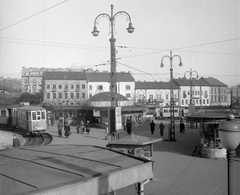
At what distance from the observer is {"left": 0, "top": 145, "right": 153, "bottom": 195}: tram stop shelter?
5012 mm

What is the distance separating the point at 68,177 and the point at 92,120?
4060cm

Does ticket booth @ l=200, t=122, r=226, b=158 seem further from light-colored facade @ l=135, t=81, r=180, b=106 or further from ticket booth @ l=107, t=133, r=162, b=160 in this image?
light-colored facade @ l=135, t=81, r=180, b=106

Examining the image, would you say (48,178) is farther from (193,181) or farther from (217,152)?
(217,152)

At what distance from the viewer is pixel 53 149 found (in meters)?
→ 8.37

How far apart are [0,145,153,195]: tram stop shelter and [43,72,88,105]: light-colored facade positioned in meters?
70.3

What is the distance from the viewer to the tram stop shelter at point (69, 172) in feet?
16.4

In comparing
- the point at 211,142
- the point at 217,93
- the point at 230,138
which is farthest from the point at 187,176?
the point at 217,93

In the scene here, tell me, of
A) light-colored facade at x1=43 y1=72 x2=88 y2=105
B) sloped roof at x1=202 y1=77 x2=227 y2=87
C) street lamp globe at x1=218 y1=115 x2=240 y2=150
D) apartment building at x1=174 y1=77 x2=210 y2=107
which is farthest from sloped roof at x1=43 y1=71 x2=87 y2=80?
street lamp globe at x1=218 y1=115 x2=240 y2=150

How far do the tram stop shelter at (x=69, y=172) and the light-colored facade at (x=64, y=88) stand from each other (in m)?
70.3

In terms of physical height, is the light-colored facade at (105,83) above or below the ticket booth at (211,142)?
above

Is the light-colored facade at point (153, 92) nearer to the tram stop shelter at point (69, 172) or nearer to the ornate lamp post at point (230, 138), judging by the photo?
the tram stop shelter at point (69, 172)

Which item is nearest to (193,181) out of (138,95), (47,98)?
(47,98)

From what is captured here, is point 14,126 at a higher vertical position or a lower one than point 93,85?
lower

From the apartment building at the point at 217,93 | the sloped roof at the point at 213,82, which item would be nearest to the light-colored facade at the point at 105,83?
the apartment building at the point at 217,93
